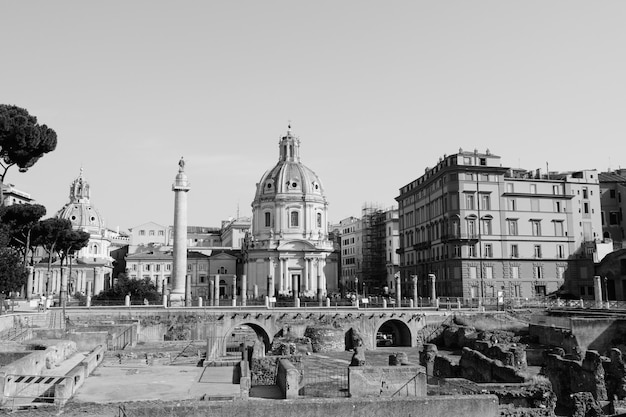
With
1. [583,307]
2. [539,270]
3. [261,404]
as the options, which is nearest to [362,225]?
[539,270]

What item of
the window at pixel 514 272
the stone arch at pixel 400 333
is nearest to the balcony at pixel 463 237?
the window at pixel 514 272

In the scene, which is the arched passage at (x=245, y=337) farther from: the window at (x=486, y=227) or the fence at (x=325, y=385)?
the window at (x=486, y=227)

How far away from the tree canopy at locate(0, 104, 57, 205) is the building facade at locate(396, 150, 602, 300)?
40217mm

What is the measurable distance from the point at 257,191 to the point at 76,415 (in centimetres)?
8760

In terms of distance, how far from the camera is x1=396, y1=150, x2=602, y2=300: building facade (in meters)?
64.6

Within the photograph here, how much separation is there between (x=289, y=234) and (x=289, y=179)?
29.9 feet

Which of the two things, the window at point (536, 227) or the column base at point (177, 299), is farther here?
the window at point (536, 227)

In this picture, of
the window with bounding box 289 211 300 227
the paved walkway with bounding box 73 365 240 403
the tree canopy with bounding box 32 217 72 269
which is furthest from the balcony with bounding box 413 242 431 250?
the paved walkway with bounding box 73 365 240 403

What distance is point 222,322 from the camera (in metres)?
49.6

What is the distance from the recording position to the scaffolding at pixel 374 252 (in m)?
111

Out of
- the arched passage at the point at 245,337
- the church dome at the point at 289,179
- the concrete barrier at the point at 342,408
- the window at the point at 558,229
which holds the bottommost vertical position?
the arched passage at the point at 245,337

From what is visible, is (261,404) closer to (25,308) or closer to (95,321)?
(95,321)

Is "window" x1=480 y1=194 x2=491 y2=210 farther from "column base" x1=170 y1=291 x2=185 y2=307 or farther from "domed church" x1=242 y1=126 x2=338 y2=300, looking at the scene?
"domed church" x1=242 y1=126 x2=338 y2=300

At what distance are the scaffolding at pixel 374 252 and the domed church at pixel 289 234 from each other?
457 inches
